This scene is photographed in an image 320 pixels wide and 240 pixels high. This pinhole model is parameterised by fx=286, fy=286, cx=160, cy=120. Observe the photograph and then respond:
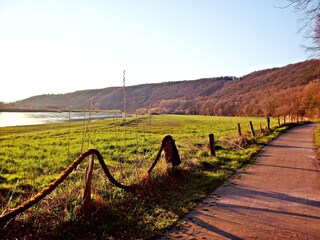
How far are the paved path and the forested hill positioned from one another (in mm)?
42197

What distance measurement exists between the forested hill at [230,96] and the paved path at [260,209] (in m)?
42.2

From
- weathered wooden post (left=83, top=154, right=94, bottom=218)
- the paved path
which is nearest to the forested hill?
the paved path

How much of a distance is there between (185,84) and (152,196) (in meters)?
159

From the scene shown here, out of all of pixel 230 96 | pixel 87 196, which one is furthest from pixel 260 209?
pixel 230 96

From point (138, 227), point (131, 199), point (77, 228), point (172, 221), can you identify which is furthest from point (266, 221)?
point (77, 228)

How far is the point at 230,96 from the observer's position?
117 meters

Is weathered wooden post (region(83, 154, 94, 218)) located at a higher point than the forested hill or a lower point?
lower

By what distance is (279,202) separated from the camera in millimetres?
6527

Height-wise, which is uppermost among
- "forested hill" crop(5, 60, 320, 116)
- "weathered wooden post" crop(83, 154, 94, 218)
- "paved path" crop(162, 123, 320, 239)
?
"forested hill" crop(5, 60, 320, 116)

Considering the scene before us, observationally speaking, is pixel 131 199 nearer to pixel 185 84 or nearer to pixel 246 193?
pixel 246 193

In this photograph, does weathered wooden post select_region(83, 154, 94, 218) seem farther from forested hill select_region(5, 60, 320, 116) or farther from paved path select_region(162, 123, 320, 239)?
forested hill select_region(5, 60, 320, 116)

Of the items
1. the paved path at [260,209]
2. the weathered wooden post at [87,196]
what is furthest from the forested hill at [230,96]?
A: the weathered wooden post at [87,196]

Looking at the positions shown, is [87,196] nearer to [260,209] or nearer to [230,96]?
[260,209]

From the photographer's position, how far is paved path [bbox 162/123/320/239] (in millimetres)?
4922
